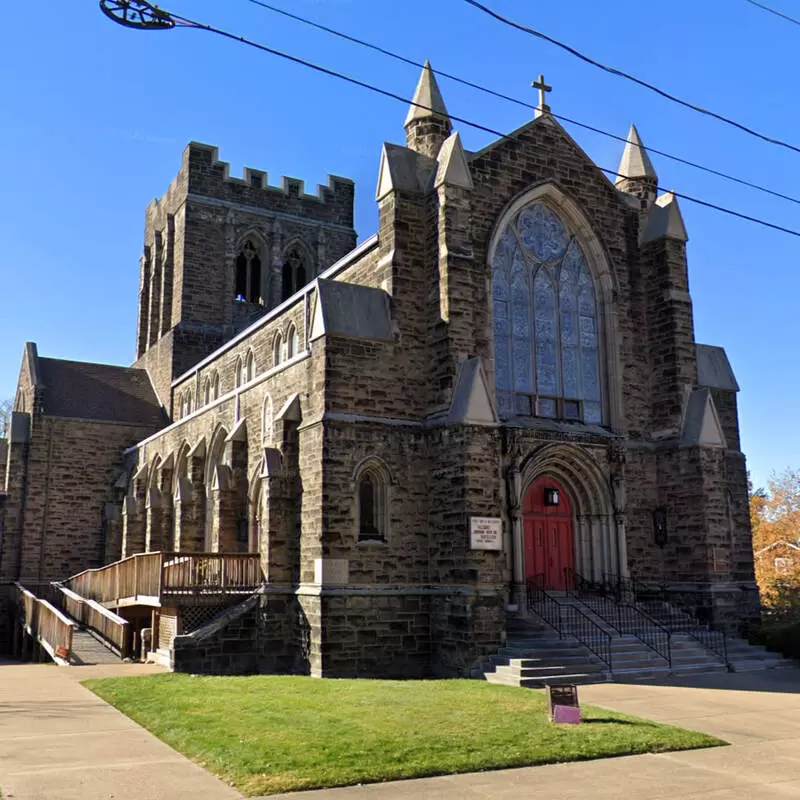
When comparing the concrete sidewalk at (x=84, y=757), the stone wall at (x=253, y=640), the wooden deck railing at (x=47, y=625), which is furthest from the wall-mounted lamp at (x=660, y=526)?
the wooden deck railing at (x=47, y=625)

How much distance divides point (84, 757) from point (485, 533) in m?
9.89

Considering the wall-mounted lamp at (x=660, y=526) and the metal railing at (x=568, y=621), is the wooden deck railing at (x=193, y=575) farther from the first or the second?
the wall-mounted lamp at (x=660, y=526)

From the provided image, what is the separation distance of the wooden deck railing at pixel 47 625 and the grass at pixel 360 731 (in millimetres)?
6274

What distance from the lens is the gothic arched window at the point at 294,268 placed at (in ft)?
138

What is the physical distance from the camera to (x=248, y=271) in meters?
41.1

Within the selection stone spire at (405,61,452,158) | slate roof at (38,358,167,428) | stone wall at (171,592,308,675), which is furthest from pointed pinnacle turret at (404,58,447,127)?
slate roof at (38,358,167,428)

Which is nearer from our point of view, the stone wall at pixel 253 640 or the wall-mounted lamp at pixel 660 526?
the stone wall at pixel 253 640

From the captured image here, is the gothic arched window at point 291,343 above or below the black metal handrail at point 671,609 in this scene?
above

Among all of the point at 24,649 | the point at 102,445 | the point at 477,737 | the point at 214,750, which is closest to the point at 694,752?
the point at 477,737

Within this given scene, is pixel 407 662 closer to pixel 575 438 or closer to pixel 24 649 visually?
pixel 575 438

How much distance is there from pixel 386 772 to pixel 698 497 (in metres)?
14.1

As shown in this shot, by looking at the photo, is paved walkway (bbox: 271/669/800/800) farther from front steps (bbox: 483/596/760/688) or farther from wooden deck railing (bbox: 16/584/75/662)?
wooden deck railing (bbox: 16/584/75/662)

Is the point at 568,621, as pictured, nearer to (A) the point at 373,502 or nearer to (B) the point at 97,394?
(A) the point at 373,502

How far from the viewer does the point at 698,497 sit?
21.2 meters
